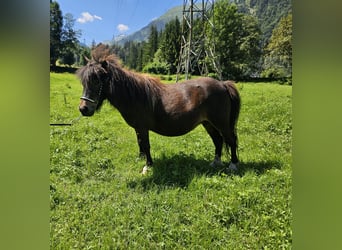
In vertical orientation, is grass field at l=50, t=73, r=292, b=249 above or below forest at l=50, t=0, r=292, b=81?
below

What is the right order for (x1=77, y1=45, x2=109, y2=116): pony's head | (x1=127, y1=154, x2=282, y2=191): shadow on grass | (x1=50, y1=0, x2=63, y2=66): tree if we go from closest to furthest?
(x1=50, y1=0, x2=63, y2=66): tree → (x1=77, y1=45, x2=109, y2=116): pony's head → (x1=127, y1=154, x2=282, y2=191): shadow on grass

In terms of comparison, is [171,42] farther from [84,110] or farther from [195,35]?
[84,110]

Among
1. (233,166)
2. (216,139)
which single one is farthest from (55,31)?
(233,166)

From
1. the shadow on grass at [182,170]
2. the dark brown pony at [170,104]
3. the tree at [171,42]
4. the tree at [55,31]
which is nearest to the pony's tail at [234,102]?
the dark brown pony at [170,104]

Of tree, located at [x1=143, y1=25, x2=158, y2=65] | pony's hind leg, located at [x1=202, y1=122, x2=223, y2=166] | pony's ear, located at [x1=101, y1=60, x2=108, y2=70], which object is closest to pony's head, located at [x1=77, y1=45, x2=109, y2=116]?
pony's ear, located at [x1=101, y1=60, x2=108, y2=70]

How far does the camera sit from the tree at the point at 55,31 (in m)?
1.33

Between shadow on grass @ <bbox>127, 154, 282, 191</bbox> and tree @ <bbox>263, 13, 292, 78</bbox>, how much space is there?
1.92ft

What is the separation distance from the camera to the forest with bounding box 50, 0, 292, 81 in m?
1.43

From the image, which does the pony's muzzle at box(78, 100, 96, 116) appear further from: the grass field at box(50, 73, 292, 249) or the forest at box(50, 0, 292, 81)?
the forest at box(50, 0, 292, 81)

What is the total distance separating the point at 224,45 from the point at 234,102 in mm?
519

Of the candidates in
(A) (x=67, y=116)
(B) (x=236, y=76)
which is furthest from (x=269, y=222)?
(A) (x=67, y=116)
